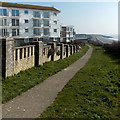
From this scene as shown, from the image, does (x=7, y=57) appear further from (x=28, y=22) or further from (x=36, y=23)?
(x=36, y=23)

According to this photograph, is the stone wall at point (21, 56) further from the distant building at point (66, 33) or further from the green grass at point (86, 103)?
the distant building at point (66, 33)

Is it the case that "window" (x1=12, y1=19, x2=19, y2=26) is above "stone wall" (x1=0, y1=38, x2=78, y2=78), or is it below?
above

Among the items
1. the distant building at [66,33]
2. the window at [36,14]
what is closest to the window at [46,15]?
the window at [36,14]

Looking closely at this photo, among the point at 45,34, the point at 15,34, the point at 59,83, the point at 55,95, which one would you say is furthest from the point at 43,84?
the point at 45,34

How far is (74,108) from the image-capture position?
5.97 meters

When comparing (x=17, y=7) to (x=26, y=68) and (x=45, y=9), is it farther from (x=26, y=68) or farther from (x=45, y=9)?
(x=26, y=68)

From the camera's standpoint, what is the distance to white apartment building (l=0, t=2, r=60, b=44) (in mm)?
41719

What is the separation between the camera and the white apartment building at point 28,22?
41719 millimetres

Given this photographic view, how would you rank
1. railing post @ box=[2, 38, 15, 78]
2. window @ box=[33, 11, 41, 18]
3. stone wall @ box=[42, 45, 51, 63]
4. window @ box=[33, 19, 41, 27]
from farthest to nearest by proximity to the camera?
window @ box=[33, 19, 41, 27] < window @ box=[33, 11, 41, 18] < stone wall @ box=[42, 45, 51, 63] < railing post @ box=[2, 38, 15, 78]

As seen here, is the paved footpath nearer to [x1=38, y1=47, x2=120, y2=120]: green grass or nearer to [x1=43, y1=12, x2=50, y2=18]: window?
[x1=38, y1=47, x2=120, y2=120]: green grass

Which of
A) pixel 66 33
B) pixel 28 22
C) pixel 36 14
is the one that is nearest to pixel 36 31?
pixel 28 22

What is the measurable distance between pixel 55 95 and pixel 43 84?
1.91 meters

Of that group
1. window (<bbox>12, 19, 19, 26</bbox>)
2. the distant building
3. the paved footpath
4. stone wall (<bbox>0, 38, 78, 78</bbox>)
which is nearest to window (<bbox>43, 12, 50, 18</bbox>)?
window (<bbox>12, 19, 19, 26</bbox>)

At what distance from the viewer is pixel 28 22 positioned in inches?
1796
